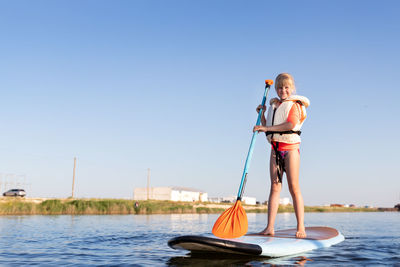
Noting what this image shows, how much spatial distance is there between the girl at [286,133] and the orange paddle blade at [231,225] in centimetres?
84

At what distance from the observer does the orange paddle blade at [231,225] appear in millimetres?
4793

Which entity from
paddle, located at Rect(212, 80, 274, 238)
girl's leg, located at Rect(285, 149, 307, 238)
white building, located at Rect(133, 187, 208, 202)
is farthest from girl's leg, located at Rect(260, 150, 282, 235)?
white building, located at Rect(133, 187, 208, 202)

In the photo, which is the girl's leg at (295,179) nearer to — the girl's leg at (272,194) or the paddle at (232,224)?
the girl's leg at (272,194)

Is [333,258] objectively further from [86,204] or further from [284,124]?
[86,204]

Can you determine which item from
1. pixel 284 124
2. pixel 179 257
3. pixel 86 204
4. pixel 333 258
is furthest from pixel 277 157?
pixel 86 204

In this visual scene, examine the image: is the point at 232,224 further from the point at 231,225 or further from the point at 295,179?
the point at 295,179

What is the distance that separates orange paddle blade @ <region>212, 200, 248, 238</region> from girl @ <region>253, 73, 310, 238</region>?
33.0 inches

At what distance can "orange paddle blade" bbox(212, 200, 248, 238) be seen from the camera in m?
4.79

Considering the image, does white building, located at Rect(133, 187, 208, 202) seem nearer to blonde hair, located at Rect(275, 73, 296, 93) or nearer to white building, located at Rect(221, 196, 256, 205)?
white building, located at Rect(221, 196, 256, 205)

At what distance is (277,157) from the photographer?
19.3 feet

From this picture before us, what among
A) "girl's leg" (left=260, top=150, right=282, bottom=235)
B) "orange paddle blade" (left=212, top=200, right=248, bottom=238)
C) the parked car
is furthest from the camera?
the parked car

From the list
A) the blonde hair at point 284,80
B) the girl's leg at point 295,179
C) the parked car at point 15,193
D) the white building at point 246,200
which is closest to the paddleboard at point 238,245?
the girl's leg at point 295,179

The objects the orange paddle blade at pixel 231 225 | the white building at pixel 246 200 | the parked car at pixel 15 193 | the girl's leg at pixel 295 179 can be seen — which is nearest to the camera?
the orange paddle blade at pixel 231 225

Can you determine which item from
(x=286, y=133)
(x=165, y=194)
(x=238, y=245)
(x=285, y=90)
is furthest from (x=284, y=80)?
(x=165, y=194)
